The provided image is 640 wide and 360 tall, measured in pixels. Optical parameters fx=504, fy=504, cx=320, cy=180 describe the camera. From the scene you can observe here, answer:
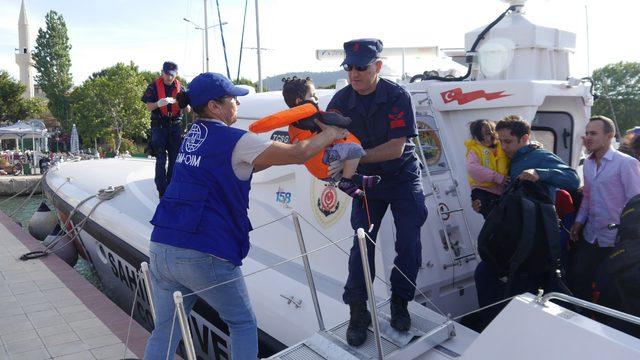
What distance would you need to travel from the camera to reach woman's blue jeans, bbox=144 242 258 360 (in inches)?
88.1

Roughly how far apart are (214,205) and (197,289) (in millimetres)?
410

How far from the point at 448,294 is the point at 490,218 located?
2.66 ft

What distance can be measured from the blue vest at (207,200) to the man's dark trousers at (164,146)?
137 inches

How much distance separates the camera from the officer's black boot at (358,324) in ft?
8.69

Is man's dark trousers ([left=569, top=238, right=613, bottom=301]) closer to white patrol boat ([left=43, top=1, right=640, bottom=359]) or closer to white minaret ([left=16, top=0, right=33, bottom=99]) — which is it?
white patrol boat ([left=43, top=1, right=640, bottom=359])

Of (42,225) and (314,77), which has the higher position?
(314,77)

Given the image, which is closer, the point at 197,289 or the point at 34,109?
the point at 197,289

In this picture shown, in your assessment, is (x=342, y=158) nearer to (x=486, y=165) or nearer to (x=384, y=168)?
(x=384, y=168)

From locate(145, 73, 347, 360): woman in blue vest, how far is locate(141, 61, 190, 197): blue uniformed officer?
3.26 metres

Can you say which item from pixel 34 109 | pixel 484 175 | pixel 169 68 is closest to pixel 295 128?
pixel 484 175

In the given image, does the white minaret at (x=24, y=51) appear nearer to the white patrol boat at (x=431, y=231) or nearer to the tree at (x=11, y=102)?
the tree at (x=11, y=102)

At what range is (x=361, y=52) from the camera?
106 inches

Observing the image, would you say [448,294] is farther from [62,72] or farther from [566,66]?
[62,72]

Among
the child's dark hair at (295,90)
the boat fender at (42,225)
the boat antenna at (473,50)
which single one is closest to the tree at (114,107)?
the boat fender at (42,225)
